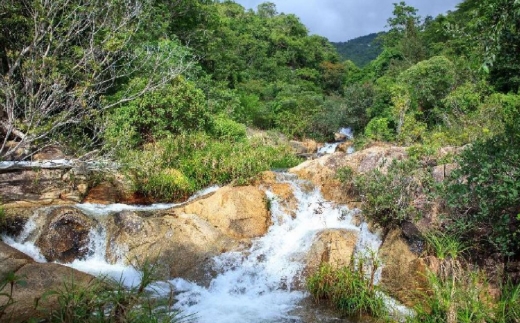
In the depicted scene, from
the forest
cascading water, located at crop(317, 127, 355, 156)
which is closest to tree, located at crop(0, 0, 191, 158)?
the forest

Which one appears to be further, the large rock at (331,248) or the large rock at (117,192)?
the large rock at (117,192)

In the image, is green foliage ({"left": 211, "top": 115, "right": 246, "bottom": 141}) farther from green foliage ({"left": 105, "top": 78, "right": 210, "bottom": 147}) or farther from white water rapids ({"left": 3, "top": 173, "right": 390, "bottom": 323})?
white water rapids ({"left": 3, "top": 173, "right": 390, "bottom": 323})

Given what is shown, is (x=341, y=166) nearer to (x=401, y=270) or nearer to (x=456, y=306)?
(x=401, y=270)

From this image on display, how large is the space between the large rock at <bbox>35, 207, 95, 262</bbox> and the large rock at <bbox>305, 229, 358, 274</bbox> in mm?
4507

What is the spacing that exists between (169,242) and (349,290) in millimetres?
3756

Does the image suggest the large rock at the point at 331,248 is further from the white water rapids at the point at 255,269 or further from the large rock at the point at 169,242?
the large rock at the point at 169,242

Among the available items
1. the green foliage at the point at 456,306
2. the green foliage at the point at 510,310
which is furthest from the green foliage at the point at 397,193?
the green foliage at the point at 510,310

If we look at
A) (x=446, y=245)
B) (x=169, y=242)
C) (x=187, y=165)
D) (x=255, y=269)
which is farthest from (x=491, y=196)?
(x=187, y=165)

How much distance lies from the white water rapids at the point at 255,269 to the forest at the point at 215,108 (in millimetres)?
1470

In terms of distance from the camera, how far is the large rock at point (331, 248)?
26.3ft

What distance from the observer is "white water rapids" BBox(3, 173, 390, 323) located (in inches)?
268

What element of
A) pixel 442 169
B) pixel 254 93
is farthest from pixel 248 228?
pixel 254 93

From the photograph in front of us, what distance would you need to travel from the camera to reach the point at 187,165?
12.0 metres

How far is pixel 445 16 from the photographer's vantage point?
39.0 metres
